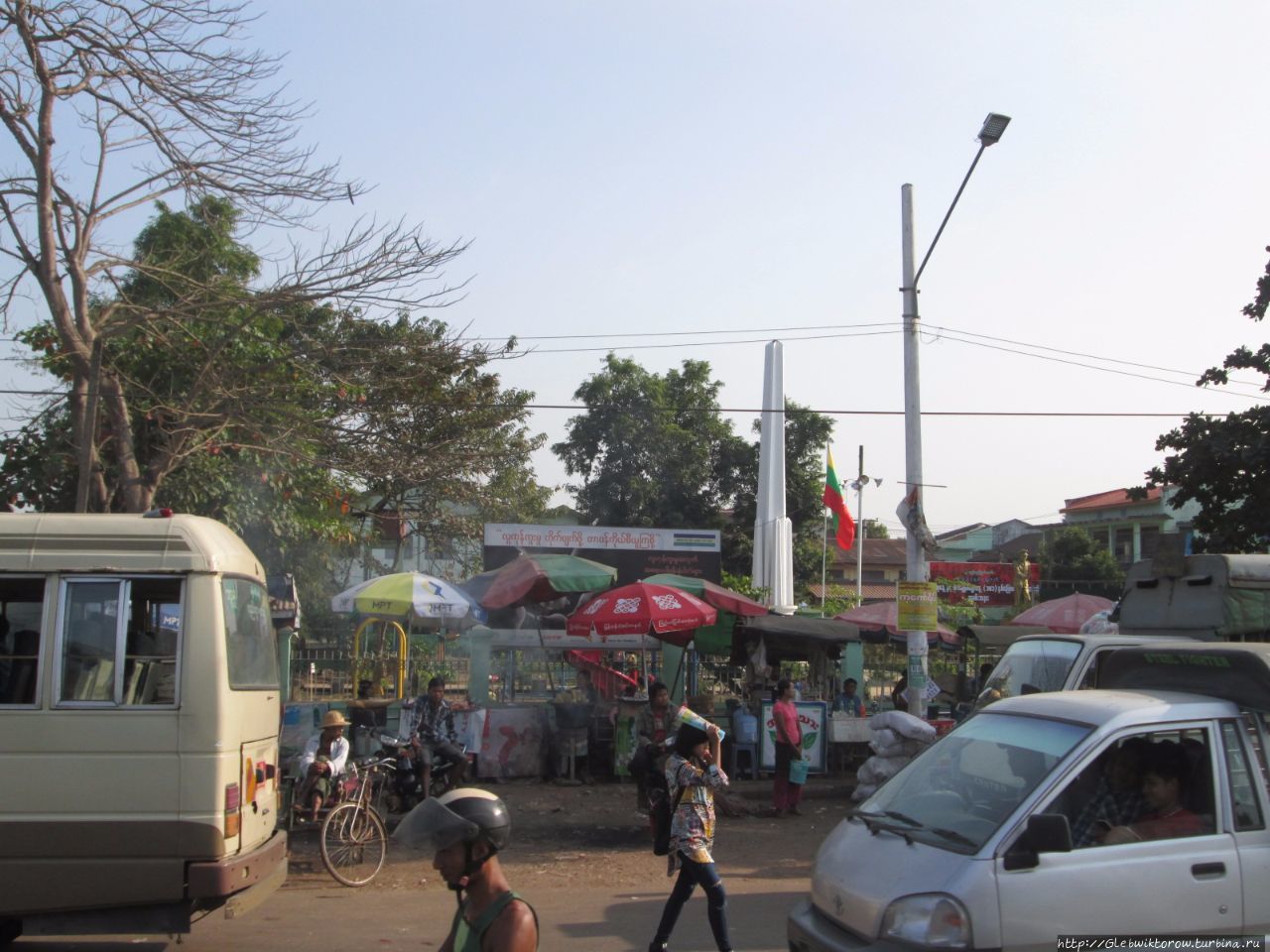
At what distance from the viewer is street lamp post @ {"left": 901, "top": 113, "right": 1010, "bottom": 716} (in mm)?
14086

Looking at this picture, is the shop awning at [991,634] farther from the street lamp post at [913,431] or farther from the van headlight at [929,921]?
the van headlight at [929,921]

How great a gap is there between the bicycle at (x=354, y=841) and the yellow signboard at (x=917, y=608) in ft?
22.8

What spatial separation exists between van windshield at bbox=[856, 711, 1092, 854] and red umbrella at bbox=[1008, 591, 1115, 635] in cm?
1551

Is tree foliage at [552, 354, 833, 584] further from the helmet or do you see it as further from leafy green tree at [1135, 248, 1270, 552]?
the helmet

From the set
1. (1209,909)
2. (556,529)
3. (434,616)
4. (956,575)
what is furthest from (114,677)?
(956,575)

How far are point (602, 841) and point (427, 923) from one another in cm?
383

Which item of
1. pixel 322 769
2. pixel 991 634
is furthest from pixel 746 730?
pixel 322 769

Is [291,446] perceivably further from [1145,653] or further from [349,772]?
[1145,653]

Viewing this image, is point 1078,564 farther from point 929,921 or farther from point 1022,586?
point 929,921

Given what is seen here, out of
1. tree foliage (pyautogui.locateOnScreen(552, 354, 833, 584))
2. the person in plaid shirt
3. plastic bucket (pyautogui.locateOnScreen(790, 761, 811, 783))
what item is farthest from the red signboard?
the person in plaid shirt

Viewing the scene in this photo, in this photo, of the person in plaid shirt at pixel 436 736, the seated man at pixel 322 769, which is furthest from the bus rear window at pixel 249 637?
the person in plaid shirt at pixel 436 736

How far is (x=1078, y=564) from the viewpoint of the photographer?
44.6 meters

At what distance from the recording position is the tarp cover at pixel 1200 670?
17.7 ft

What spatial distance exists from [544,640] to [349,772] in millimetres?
7715
